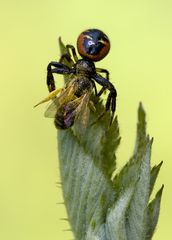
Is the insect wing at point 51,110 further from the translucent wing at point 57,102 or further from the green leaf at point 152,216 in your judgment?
the green leaf at point 152,216

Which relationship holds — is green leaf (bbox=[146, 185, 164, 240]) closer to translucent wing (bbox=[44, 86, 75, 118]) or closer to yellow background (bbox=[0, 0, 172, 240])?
translucent wing (bbox=[44, 86, 75, 118])

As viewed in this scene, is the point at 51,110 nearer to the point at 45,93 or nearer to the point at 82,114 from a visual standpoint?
the point at 82,114

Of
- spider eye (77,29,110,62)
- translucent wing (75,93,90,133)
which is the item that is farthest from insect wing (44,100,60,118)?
spider eye (77,29,110,62)

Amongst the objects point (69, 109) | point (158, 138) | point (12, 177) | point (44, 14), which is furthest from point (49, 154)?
point (69, 109)

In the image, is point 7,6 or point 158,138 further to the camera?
point 7,6

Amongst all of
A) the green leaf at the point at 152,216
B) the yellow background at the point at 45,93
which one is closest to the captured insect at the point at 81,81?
the green leaf at the point at 152,216

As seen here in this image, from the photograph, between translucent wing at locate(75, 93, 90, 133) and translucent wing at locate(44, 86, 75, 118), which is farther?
translucent wing at locate(44, 86, 75, 118)

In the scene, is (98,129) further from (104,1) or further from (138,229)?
(104,1)
